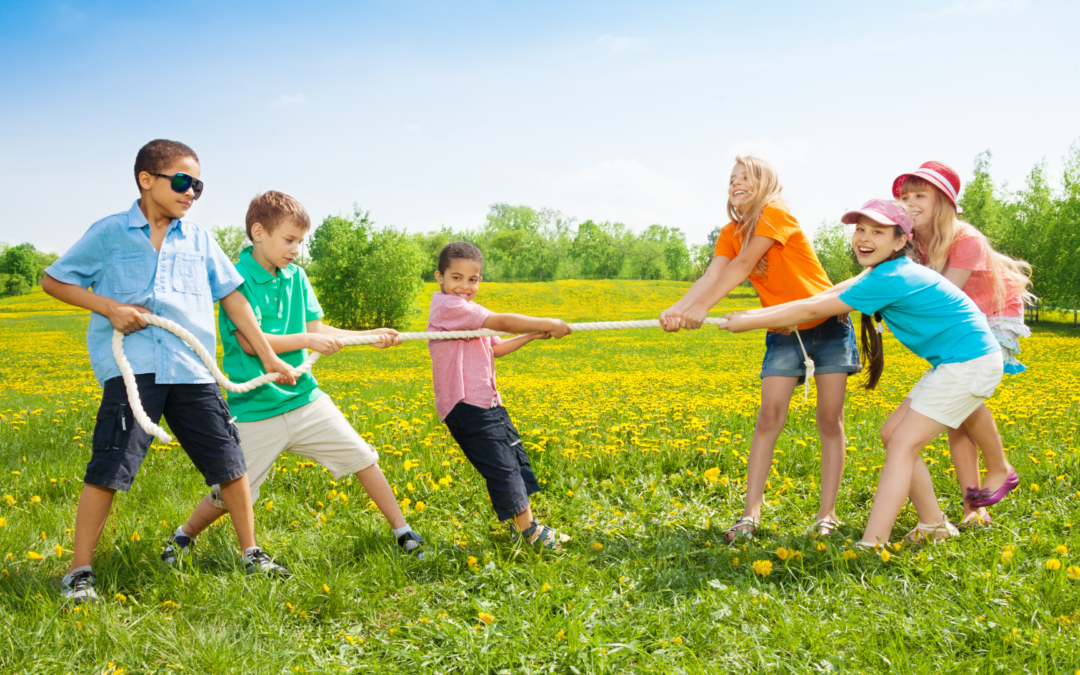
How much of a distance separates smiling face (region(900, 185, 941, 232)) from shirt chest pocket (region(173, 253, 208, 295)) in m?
3.66

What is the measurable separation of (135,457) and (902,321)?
367cm

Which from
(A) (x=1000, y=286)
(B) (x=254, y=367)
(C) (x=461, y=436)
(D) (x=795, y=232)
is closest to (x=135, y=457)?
(B) (x=254, y=367)

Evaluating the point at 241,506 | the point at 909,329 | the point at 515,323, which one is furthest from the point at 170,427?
the point at 909,329

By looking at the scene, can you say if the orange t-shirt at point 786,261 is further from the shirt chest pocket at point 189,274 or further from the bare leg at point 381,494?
the shirt chest pocket at point 189,274

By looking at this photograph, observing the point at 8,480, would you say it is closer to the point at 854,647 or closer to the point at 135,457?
the point at 135,457

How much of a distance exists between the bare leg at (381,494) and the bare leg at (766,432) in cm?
191

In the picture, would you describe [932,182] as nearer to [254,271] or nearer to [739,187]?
[739,187]

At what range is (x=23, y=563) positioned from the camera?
3.11 metres

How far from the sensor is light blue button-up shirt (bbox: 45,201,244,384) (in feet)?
9.20

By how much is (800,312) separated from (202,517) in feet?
10.4

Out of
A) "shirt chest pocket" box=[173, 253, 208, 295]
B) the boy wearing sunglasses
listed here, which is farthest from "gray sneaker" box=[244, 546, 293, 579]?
"shirt chest pocket" box=[173, 253, 208, 295]

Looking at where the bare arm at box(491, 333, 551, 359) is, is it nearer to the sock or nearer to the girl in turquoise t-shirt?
the girl in turquoise t-shirt

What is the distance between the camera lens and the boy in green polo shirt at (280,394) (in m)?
3.17

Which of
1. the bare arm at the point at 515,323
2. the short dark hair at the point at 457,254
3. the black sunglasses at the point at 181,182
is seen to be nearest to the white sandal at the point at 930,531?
the bare arm at the point at 515,323
